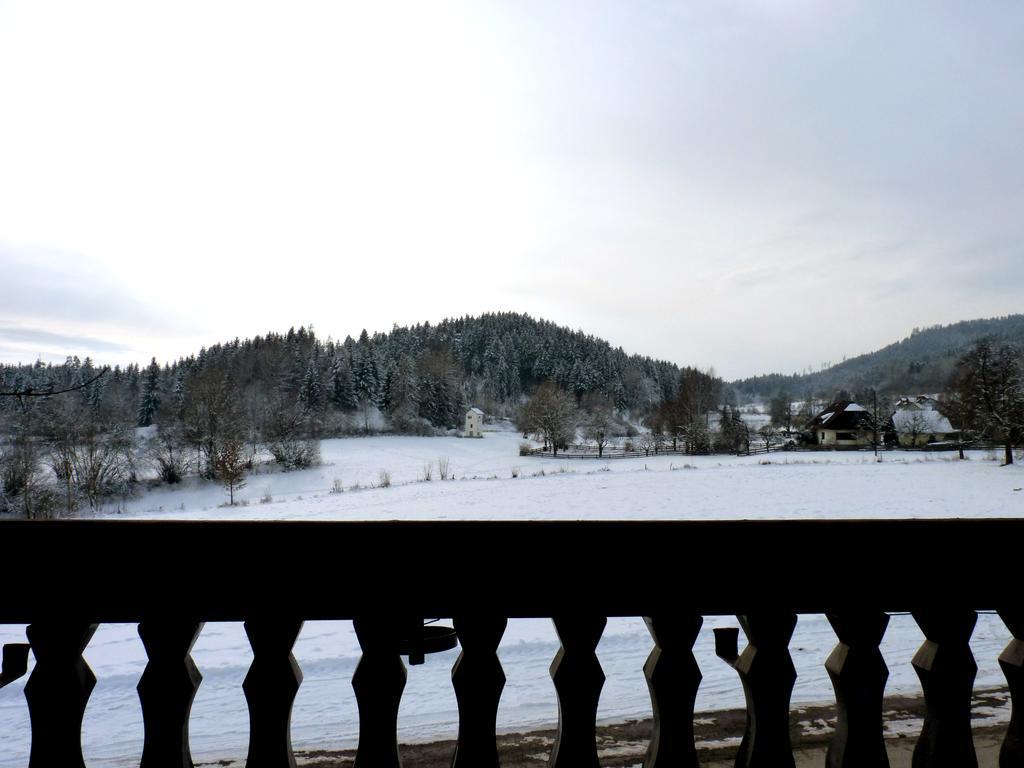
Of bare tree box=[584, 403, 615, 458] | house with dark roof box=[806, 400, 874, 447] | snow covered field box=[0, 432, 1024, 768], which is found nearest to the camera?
snow covered field box=[0, 432, 1024, 768]

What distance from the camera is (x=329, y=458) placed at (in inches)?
1342

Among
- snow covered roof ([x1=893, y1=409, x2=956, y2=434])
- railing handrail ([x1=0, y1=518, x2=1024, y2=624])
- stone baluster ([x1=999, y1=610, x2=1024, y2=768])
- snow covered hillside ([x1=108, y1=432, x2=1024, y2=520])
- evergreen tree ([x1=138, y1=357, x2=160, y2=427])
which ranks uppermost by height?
evergreen tree ([x1=138, y1=357, x2=160, y2=427])

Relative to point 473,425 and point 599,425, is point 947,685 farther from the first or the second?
point 473,425

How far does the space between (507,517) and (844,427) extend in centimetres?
4103

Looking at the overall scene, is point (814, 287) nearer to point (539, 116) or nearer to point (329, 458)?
point (539, 116)

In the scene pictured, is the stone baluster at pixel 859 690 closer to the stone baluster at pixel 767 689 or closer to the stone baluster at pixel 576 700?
the stone baluster at pixel 767 689

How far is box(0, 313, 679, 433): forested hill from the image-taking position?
3831 centimetres

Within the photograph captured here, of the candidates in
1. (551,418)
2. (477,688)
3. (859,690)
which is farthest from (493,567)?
(551,418)

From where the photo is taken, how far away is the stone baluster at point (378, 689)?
0.89 meters

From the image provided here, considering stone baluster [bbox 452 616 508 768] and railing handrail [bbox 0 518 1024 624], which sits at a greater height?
railing handrail [bbox 0 518 1024 624]

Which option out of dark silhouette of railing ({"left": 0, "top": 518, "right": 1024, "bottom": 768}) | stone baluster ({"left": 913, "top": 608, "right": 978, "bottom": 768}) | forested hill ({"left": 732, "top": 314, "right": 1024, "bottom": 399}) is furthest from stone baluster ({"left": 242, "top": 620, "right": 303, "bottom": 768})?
forested hill ({"left": 732, "top": 314, "right": 1024, "bottom": 399})

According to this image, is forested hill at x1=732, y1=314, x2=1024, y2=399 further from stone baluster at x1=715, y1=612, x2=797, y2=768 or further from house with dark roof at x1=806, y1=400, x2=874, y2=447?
stone baluster at x1=715, y1=612, x2=797, y2=768

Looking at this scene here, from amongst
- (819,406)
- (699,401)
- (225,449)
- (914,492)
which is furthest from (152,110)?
(819,406)

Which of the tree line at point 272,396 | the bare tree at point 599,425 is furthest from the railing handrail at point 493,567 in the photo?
the bare tree at point 599,425
